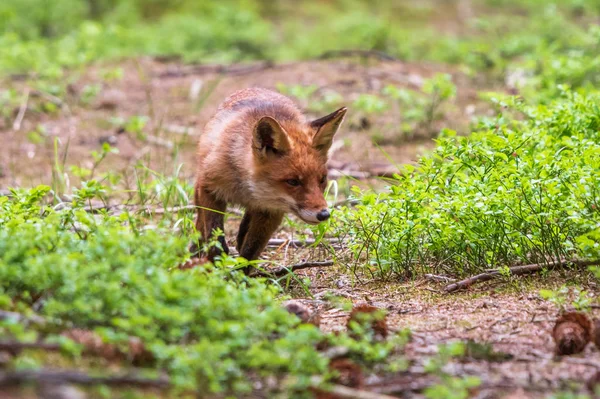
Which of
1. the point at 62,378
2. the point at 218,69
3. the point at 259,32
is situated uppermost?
the point at 259,32

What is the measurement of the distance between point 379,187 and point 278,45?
10.1 meters

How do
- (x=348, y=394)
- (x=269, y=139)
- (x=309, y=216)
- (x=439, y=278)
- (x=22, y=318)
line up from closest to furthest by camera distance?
(x=348, y=394) < (x=22, y=318) < (x=439, y=278) < (x=309, y=216) < (x=269, y=139)

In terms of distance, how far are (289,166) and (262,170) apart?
235 mm

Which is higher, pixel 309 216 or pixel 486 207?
pixel 486 207

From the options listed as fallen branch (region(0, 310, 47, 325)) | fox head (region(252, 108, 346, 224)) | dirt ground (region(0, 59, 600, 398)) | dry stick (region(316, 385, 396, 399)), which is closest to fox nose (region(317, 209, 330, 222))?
fox head (region(252, 108, 346, 224))

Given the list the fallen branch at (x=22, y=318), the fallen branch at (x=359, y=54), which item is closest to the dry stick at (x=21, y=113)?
the fallen branch at (x=359, y=54)

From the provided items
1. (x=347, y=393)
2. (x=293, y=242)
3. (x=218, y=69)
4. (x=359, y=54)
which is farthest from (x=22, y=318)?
(x=359, y=54)

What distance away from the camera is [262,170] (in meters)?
6.23

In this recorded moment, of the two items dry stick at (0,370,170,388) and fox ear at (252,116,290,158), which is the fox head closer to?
fox ear at (252,116,290,158)

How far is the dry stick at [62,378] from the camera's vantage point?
2918 mm

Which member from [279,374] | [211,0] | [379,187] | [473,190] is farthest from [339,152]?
[211,0]

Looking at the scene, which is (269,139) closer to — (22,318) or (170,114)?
(22,318)

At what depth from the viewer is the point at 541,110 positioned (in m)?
6.52

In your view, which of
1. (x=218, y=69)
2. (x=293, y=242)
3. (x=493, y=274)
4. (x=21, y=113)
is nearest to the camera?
(x=493, y=274)
